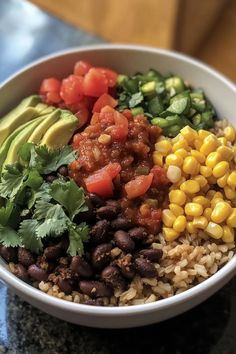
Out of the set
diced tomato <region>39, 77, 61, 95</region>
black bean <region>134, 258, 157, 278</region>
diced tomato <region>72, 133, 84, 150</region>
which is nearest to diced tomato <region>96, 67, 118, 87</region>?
diced tomato <region>39, 77, 61, 95</region>

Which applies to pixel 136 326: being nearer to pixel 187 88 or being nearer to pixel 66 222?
pixel 66 222

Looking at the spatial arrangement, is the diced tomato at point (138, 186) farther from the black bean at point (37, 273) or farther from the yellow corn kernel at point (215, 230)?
the black bean at point (37, 273)

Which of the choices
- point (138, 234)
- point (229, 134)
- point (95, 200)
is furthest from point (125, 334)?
point (229, 134)

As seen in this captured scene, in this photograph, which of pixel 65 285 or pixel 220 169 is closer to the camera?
pixel 65 285

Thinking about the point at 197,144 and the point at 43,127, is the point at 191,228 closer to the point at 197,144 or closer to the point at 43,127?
the point at 197,144

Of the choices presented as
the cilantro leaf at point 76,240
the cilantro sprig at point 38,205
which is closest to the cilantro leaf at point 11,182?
the cilantro sprig at point 38,205

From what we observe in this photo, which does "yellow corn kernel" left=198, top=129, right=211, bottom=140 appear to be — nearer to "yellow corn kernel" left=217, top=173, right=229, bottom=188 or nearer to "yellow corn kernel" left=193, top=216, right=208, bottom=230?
"yellow corn kernel" left=217, top=173, right=229, bottom=188

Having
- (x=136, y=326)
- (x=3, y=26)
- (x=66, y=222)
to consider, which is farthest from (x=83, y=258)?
(x=3, y=26)
